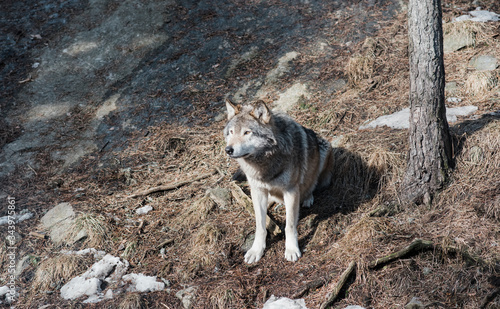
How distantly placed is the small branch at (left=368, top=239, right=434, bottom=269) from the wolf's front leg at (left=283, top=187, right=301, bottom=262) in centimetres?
112

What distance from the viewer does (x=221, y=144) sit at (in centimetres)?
731

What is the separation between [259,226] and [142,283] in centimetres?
175

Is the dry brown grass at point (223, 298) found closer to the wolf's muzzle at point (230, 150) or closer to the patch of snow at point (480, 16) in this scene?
Result: the wolf's muzzle at point (230, 150)

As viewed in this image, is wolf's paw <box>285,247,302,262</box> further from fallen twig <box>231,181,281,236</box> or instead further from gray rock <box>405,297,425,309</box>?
gray rock <box>405,297,425,309</box>

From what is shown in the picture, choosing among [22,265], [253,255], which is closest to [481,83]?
[253,255]

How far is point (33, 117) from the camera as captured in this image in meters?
8.82

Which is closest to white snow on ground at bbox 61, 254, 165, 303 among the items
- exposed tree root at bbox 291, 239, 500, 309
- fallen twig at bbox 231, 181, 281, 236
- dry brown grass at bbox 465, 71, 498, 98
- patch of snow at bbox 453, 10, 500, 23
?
fallen twig at bbox 231, 181, 281, 236

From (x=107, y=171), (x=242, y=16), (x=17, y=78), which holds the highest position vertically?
(x=242, y=16)

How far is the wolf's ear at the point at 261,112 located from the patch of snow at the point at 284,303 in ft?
7.12

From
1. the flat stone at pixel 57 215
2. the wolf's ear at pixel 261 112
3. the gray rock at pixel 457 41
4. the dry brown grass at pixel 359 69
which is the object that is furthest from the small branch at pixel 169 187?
the gray rock at pixel 457 41

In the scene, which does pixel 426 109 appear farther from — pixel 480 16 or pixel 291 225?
pixel 480 16

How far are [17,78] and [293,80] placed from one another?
7.36 meters

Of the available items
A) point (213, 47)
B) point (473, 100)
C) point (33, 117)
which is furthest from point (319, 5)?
point (33, 117)

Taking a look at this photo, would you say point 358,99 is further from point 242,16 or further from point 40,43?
point 40,43
